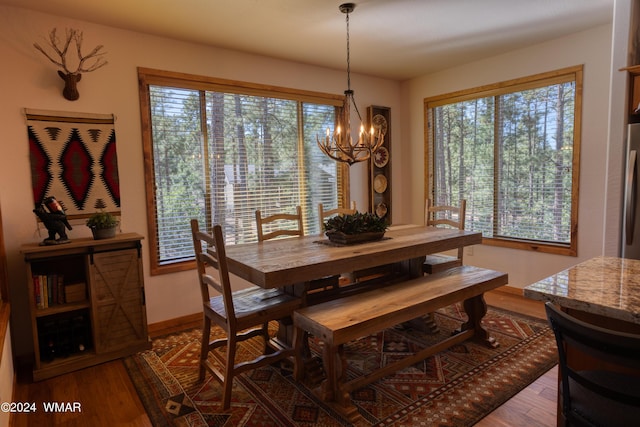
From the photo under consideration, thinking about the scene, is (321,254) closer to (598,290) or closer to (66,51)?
(598,290)

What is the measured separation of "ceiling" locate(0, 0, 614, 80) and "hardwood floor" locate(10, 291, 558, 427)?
8.58ft

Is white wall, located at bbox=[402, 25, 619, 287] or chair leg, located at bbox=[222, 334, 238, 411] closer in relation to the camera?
chair leg, located at bbox=[222, 334, 238, 411]

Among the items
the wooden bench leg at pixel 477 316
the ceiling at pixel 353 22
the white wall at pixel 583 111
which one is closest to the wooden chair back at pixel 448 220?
the wooden bench leg at pixel 477 316

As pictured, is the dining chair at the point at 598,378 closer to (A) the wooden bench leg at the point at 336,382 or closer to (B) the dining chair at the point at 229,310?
(A) the wooden bench leg at the point at 336,382

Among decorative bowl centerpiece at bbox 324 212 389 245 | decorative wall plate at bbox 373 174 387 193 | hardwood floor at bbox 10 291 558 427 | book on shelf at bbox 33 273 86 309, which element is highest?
decorative wall plate at bbox 373 174 387 193

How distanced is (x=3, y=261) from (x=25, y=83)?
131cm

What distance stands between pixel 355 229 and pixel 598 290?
5.35 ft

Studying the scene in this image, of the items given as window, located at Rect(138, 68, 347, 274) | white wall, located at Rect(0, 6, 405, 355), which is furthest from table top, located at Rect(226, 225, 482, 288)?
white wall, located at Rect(0, 6, 405, 355)

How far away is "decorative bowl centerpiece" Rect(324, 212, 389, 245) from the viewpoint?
2.78 metres

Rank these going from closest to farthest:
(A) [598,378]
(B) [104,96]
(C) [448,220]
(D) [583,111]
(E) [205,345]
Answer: (A) [598,378] < (E) [205,345] < (B) [104,96] < (D) [583,111] < (C) [448,220]

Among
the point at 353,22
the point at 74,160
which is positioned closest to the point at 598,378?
the point at 353,22

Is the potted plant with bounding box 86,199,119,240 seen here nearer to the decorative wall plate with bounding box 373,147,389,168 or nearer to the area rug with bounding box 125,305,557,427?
the area rug with bounding box 125,305,557,427

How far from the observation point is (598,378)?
4.13 ft

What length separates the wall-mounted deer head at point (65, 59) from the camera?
2.82m
